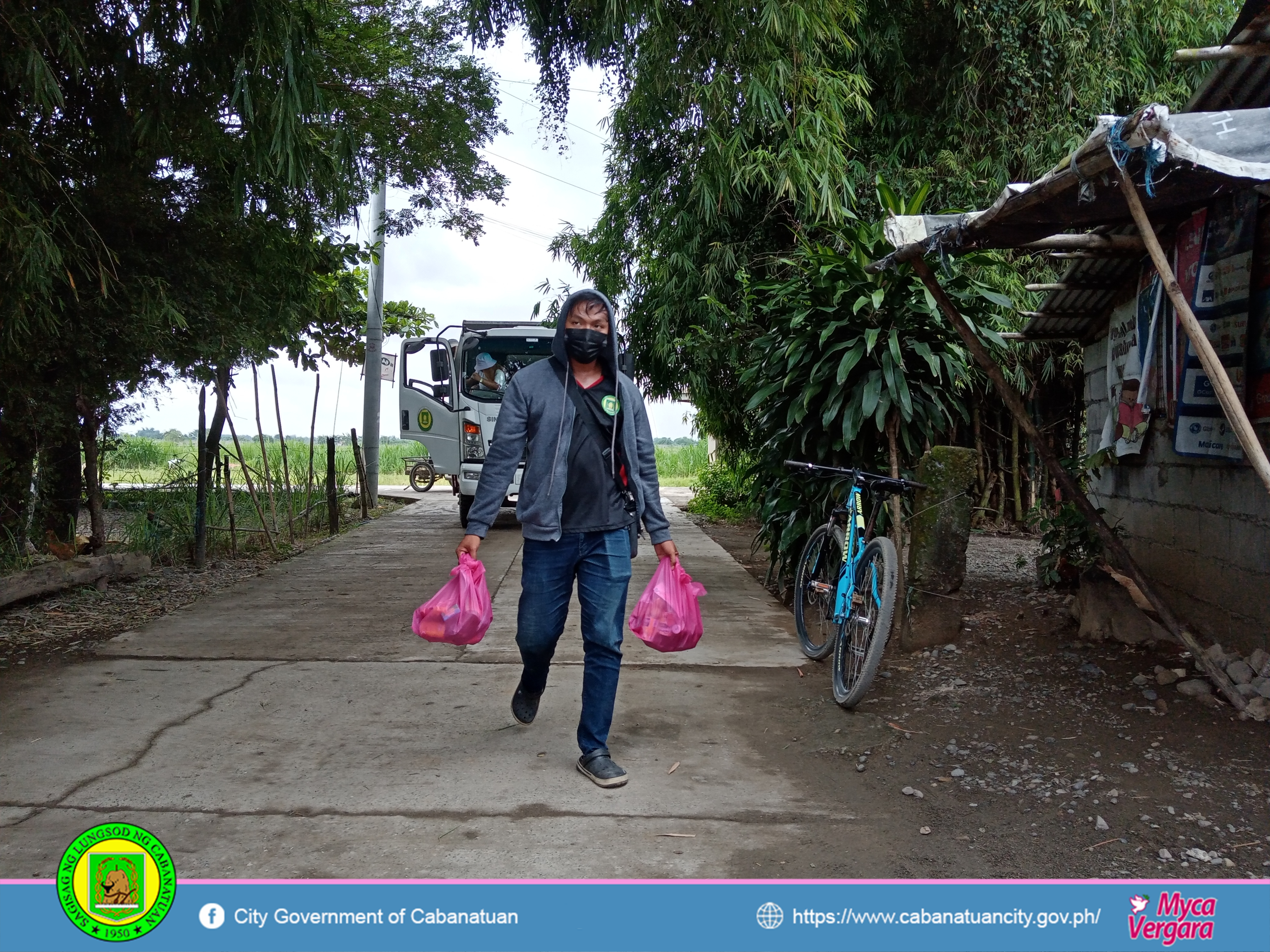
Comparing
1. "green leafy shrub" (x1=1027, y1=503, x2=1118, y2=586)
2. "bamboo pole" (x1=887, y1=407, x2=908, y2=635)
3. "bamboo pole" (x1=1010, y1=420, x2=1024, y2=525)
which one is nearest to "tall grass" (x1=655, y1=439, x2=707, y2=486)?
"bamboo pole" (x1=1010, y1=420, x2=1024, y2=525)

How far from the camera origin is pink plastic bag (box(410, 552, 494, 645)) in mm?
4086

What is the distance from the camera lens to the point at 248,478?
10.4 meters

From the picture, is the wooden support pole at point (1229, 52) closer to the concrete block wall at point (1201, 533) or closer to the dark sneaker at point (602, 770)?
the concrete block wall at point (1201, 533)

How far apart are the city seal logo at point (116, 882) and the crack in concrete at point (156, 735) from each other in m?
0.45

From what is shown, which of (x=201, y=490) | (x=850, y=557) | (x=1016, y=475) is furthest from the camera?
(x=1016, y=475)

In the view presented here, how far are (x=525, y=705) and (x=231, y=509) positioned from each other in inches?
251

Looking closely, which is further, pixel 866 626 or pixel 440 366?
pixel 440 366

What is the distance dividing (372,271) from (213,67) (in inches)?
413

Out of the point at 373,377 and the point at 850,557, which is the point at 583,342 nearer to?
the point at 850,557

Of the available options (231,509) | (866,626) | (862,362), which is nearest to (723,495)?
(231,509)

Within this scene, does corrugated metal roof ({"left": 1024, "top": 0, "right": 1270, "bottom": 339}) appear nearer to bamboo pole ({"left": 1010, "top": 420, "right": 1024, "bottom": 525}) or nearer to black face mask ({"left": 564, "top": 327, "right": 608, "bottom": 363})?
black face mask ({"left": 564, "top": 327, "right": 608, "bottom": 363})

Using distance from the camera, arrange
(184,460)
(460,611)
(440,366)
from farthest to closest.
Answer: (440,366) → (184,460) → (460,611)

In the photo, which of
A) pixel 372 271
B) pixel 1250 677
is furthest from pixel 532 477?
pixel 372 271

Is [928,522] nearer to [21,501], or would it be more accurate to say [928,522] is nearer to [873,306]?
[873,306]
